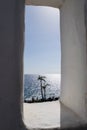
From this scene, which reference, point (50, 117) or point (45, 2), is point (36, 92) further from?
point (50, 117)

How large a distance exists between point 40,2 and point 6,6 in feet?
3.40

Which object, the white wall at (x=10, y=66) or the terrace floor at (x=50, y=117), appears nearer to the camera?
the white wall at (x=10, y=66)

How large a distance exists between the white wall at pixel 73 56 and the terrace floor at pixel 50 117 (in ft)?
0.28

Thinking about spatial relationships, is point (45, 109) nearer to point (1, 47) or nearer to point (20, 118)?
point (20, 118)

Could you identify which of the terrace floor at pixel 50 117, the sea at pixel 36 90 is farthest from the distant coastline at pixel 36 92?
the terrace floor at pixel 50 117

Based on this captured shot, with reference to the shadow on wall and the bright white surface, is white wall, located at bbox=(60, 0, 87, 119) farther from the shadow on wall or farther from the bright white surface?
the bright white surface

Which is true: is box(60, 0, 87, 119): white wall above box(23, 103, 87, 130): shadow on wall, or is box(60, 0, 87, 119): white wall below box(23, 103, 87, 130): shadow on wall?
above

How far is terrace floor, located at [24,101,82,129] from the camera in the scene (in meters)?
2.04

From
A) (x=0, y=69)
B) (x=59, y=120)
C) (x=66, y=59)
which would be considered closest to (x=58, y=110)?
(x=59, y=120)

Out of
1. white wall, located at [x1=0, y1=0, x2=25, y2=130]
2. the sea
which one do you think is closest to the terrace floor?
white wall, located at [x1=0, y1=0, x2=25, y2=130]

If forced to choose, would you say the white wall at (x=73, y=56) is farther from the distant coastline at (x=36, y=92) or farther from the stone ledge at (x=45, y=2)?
the distant coastline at (x=36, y=92)

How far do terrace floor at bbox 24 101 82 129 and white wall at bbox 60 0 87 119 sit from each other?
0.09 meters

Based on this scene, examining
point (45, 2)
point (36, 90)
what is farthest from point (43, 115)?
point (36, 90)

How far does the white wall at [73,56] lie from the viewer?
2.24m
